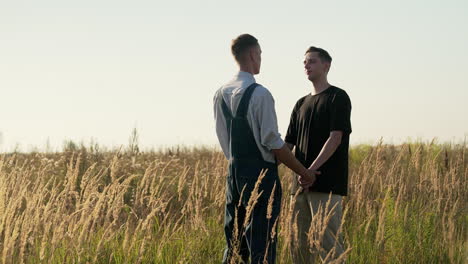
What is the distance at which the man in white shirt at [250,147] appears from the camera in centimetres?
325

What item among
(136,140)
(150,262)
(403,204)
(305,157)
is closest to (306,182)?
(305,157)

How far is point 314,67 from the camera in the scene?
3994mm

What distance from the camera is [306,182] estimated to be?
3.84 m

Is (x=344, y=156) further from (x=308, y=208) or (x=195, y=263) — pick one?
(x=195, y=263)

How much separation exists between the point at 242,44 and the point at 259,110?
1.64 feet

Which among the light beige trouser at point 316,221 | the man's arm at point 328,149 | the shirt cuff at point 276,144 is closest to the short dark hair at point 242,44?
the shirt cuff at point 276,144

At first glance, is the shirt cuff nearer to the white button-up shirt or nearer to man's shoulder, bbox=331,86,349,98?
the white button-up shirt

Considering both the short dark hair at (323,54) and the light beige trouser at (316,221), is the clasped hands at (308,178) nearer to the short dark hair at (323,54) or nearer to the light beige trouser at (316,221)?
the light beige trouser at (316,221)

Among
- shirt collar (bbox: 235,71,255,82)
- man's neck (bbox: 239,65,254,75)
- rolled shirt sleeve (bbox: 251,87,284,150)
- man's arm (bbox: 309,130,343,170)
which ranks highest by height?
man's neck (bbox: 239,65,254,75)

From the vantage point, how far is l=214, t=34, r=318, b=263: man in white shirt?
3246 millimetres

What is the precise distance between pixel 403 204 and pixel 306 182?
Result: 3.09 metres

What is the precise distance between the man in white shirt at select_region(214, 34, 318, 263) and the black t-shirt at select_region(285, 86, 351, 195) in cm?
42

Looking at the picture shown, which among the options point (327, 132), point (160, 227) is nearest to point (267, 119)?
point (327, 132)

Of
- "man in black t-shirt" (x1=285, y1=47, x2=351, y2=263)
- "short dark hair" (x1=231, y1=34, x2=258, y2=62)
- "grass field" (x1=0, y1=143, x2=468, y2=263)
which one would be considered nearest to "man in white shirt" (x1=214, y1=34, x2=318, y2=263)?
"short dark hair" (x1=231, y1=34, x2=258, y2=62)
